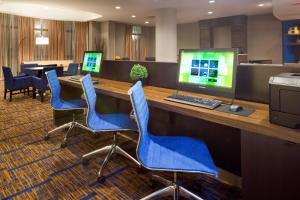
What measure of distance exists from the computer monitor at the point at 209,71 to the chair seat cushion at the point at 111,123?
645 millimetres

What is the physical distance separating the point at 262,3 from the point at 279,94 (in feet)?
20.5

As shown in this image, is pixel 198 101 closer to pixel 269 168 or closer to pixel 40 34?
pixel 269 168

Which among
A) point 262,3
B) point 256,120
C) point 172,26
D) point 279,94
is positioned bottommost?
point 256,120

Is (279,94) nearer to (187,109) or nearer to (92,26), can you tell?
(187,109)

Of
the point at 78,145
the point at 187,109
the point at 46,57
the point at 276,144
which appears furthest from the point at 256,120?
the point at 46,57

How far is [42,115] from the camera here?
4555 millimetres

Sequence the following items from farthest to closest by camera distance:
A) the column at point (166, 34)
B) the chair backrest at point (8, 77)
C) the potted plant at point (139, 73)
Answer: the column at point (166, 34) < the chair backrest at point (8, 77) < the potted plant at point (139, 73)

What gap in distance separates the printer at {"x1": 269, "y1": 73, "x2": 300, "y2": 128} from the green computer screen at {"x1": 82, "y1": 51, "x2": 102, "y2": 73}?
265 cm

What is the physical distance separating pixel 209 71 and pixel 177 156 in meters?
0.83

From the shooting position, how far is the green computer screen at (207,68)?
1867 millimetres

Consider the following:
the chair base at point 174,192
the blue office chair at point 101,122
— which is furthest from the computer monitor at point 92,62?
the chair base at point 174,192

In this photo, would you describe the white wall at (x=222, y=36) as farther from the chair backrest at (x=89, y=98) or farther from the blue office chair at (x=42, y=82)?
the chair backrest at (x=89, y=98)

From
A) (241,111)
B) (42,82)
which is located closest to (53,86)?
(241,111)

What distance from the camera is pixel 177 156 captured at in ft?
5.14
